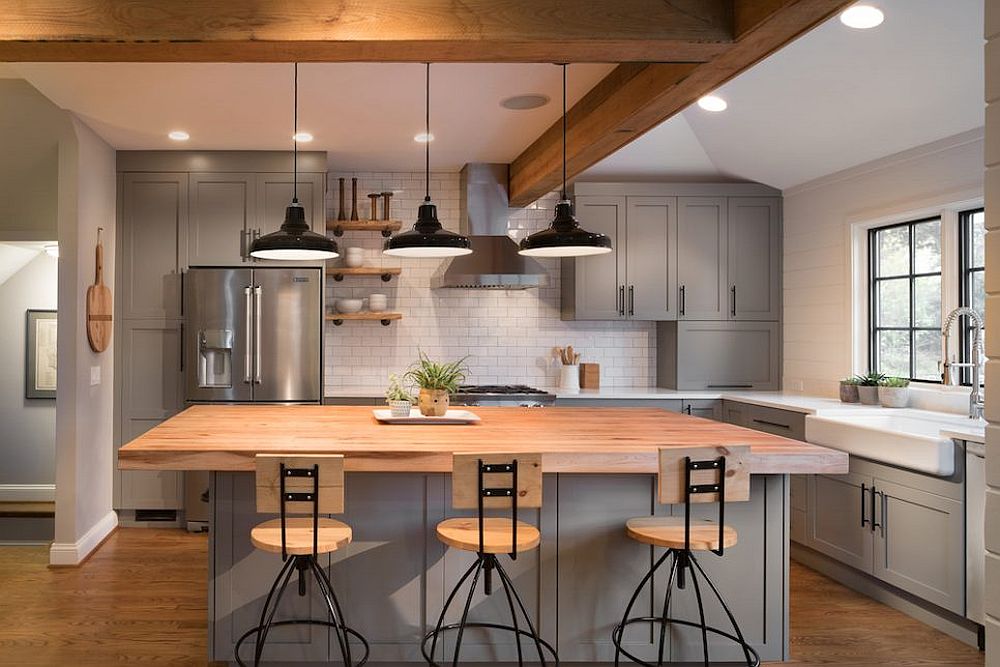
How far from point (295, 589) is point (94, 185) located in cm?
320

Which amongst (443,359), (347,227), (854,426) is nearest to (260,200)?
(347,227)

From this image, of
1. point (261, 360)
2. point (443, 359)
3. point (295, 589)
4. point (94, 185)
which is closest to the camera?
point (295, 589)

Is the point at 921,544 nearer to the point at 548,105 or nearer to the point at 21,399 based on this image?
the point at 548,105

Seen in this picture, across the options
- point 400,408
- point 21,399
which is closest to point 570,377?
point 400,408

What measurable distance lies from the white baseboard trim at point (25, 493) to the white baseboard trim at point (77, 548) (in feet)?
2.88

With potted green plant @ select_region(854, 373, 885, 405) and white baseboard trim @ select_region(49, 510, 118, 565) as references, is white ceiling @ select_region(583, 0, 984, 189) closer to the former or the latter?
potted green plant @ select_region(854, 373, 885, 405)

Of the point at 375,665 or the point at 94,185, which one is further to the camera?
the point at 94,185

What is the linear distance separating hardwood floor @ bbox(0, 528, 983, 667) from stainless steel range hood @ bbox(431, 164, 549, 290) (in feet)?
8.29

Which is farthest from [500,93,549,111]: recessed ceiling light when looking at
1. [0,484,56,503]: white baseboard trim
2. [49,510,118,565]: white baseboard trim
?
[0,484,56,503]: white baseboard trim

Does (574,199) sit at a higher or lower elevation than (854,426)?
higher

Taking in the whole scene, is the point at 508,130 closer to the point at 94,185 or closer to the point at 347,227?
the point at 347,227

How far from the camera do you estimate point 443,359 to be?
5.96 meters

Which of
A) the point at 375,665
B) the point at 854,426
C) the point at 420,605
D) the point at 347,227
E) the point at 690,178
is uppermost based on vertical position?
the point at 690,178

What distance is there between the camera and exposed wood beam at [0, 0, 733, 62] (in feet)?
8.20
